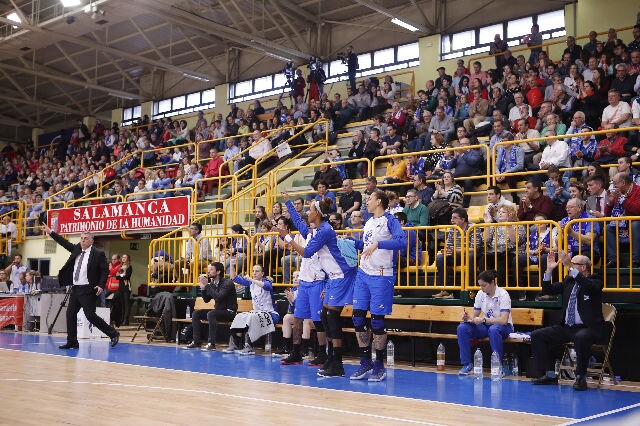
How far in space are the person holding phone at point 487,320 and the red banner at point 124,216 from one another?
9471 mm

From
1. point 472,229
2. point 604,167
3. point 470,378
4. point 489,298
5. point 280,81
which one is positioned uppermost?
point 280,81

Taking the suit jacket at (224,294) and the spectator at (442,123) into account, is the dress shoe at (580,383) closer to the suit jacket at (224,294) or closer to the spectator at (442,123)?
the suit jacket at (224,294)

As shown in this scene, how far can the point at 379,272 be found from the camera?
880 centimetres

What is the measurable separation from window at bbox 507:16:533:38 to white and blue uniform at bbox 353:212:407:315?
14.1 metres

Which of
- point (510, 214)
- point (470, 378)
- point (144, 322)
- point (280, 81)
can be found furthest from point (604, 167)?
point (280, 81)

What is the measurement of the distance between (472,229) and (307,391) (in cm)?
402

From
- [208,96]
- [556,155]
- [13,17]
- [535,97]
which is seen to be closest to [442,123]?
[535,97]

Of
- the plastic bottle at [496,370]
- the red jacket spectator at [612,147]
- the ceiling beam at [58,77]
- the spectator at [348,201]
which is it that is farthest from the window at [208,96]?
the plastic bottle at [496,370]

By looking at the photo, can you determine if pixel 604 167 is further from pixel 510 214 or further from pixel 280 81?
pixel 280 81

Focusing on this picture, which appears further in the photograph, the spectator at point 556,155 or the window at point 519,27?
the window at point 519,27

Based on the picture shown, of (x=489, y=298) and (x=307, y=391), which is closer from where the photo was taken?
(x=307, y=391)

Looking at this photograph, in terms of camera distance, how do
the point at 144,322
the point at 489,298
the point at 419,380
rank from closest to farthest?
the point at 419,380
the point at 489,298
the point at 144,322

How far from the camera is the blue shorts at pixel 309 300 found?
9.98 metres

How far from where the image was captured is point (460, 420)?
6.16m
